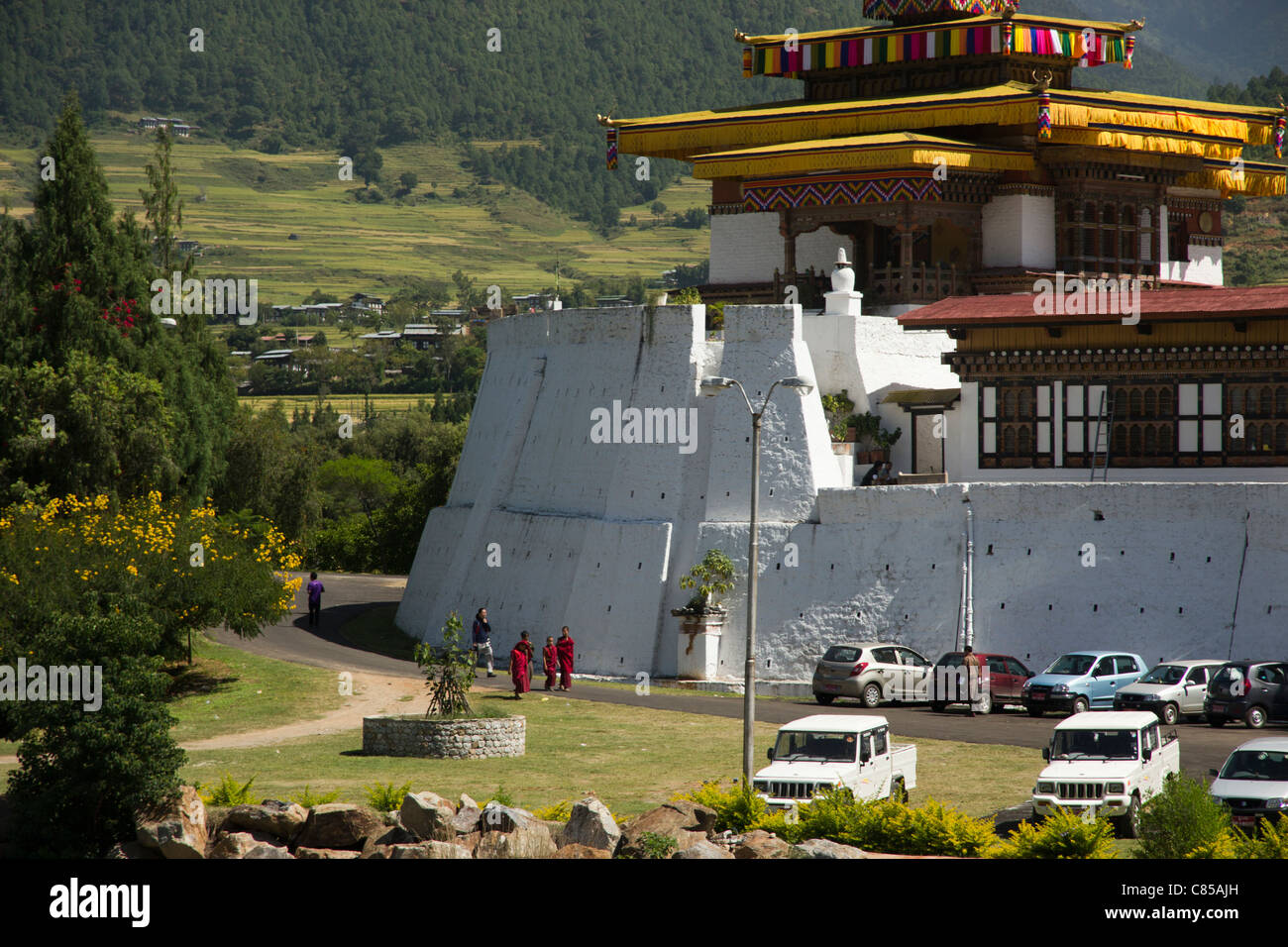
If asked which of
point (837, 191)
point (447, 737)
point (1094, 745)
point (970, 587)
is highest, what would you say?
point (837, 191)

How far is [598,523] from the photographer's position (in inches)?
1646

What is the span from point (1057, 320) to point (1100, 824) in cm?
1961

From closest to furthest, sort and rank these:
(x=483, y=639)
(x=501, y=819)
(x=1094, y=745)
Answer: (x=501, y=819) < (x=1094, y=745) < (x=483, y=639)

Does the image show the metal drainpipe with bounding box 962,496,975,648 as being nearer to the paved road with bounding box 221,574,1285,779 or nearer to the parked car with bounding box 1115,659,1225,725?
the paved road with bounding box 221,574,1285,779

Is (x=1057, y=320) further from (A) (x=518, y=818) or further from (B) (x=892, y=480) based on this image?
(A) (x=518, y=818)

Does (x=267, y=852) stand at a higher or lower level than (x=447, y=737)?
lower

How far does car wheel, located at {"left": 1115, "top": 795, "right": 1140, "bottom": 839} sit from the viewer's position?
23.0 m

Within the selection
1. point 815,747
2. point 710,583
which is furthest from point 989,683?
point 815,747

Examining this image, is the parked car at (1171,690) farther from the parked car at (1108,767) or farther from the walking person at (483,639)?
the walking person at (483,639)

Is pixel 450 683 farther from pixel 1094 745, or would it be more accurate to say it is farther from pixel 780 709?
pixel 1094 745

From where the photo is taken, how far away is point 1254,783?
22844mm

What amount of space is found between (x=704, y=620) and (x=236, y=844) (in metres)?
17.5

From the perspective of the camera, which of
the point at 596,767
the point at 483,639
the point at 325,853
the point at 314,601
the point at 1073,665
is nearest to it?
the point at 325,853

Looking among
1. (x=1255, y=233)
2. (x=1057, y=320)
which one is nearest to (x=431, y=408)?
(x=1255, y=233)
